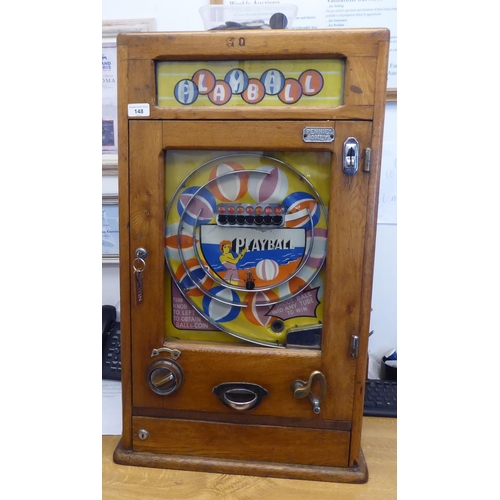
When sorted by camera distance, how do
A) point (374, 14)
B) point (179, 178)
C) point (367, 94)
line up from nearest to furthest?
point (367, 94)
point (179, 178)
point (374, 14)

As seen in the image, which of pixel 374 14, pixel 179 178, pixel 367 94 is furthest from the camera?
pixel 374 14

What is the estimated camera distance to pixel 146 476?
0.88 meters

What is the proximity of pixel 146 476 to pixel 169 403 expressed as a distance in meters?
0.16

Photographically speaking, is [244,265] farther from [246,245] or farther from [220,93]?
[220,93]

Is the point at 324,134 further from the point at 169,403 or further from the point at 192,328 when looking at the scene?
the point at 169,403

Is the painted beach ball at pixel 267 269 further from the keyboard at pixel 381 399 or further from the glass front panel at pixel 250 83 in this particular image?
the keyboard at pixel 381 399

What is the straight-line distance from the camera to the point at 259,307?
903 mm

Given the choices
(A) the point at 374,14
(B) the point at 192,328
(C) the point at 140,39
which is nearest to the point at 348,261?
(B) the point at 192,328

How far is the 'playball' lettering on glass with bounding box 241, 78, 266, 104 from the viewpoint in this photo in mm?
808

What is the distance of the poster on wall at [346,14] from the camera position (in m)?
1.10

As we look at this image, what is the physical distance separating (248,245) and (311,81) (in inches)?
13.7

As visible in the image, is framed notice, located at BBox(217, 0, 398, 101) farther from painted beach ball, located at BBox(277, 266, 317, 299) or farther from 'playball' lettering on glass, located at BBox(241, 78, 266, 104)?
painted beach ball, located at BBox(277, 266, 317, 299)

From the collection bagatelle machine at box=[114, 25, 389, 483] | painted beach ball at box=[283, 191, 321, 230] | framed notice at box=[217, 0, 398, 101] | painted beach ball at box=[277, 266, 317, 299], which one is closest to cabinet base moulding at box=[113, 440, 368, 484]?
bagatelle machine at box=[114, 25, 389, 483]

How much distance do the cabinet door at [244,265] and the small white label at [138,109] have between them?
3 cm
